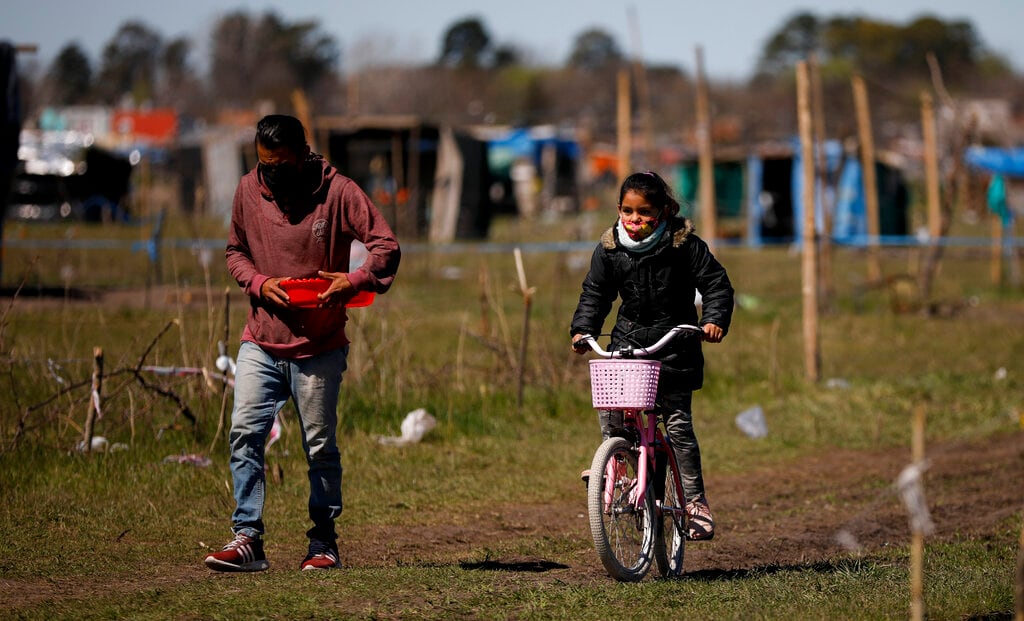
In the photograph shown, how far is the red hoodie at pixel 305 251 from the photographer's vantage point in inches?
227

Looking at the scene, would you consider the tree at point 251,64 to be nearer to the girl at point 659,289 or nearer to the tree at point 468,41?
the tree at point 468,41

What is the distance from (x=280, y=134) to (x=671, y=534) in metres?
2.49

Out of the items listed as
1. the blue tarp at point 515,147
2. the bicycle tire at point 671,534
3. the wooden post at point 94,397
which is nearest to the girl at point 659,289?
the bicycle tire at point 671,534

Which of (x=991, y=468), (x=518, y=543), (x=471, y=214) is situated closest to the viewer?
(x=518, y=543)

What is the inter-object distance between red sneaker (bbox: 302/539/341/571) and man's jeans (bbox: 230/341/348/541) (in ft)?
0.59

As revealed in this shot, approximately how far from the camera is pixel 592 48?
138 metres

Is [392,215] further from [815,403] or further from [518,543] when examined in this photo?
[518,543]

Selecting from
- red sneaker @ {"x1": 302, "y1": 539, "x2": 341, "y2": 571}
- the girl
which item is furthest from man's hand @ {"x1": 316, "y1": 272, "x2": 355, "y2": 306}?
red sneaker @ {"x1": 302, "y1": 539, "x2": 341, "y2": 571}

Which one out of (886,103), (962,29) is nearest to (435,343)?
(886,103)

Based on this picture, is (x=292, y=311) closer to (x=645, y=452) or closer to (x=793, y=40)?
(x=645, y=452)

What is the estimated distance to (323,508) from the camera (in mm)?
5914

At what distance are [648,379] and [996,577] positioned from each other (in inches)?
69.0

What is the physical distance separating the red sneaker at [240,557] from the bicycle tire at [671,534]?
1747 mm

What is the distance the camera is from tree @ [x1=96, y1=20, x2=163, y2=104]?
86625 mm
